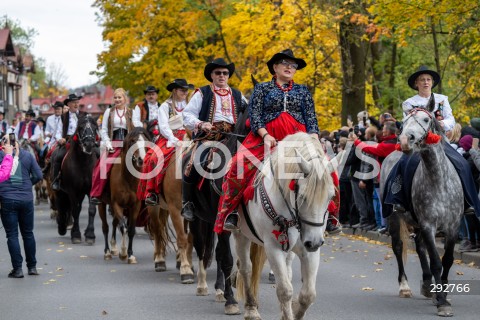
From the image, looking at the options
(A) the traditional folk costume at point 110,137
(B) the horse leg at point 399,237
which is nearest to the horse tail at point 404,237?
(B) the horse leg at point 399,237

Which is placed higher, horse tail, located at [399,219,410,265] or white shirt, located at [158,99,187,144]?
white shirt, located at [158,99,187,144]

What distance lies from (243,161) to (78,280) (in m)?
4.86

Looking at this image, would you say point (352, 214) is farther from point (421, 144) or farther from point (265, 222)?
point (265, 222)

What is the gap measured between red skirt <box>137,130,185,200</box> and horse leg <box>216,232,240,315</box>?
289 centimetres

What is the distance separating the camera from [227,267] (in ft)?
35.8

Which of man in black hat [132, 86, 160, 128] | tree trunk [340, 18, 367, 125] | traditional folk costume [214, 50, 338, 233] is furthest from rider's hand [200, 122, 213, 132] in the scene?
tree trunk [340, 18, 367, 125]

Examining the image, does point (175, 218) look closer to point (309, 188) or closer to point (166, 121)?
point (166, 121)

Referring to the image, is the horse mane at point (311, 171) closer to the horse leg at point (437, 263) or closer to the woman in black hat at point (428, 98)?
the horse leg at point (437, 263)

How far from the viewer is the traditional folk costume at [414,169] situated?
11.2 metres

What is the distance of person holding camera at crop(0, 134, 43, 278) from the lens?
551 inches

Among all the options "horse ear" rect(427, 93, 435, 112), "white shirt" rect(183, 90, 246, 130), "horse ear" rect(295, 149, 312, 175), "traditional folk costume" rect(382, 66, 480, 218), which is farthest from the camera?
"white shirt" rect(183, 90, 246, 130)

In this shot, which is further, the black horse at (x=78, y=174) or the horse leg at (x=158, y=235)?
the black horse at (x=78, y=174)

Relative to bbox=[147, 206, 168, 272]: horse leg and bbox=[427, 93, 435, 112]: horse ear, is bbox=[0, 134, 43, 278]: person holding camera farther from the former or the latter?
bbox=[427, 93, 435, 112]: horse ear

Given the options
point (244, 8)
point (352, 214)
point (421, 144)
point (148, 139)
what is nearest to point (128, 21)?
point (244, 8)
